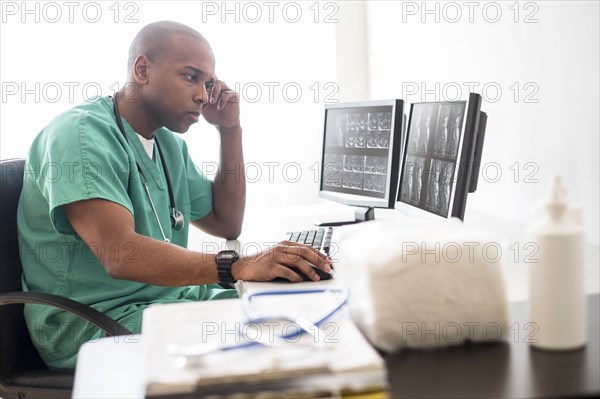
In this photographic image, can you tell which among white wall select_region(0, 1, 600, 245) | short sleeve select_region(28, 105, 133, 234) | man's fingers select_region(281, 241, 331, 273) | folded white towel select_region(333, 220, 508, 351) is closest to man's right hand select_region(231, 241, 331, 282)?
man's fingers select_region(281, 241, 331, 273)

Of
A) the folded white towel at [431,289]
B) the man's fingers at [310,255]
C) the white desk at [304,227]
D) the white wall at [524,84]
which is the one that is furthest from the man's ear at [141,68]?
the folded white towel at [431,289]

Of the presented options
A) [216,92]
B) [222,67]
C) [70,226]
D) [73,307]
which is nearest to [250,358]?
[73,307]

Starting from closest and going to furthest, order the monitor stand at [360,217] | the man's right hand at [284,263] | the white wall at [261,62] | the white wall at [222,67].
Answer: the man's right hand at [284,263] → the monitor stand at [360,217] → the white wall at [261,62] → the white wall at [222,67]

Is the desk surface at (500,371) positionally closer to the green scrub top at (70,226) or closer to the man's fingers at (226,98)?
the green scrub top at (70,226)

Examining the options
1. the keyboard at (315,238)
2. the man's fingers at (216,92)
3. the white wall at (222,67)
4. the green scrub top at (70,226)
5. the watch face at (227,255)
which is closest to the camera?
the watch face at (227,255)

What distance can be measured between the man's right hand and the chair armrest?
0.25m

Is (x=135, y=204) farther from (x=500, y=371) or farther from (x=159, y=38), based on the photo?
(x=500, y=371)

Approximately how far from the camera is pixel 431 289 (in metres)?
0.62

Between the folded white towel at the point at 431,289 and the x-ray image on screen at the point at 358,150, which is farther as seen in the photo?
the x-ray image on screen at the point at 358,150

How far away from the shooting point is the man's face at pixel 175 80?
1.54 metres

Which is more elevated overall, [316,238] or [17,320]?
[316,238]

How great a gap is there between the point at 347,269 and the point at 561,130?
1024mm

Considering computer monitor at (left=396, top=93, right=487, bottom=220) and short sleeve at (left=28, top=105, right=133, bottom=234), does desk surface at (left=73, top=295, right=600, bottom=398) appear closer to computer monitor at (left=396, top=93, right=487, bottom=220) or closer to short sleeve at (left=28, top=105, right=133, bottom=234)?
computer monitor at (left=396, top=93, right=487, bottom=220)

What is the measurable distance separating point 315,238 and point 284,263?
0.41m
